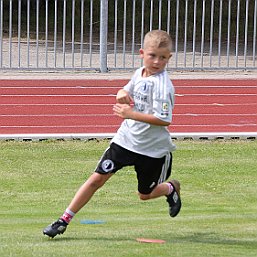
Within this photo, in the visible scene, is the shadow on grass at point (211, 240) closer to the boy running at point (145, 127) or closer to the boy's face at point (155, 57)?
the boy running at point (145, 127)

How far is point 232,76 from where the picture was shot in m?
23.5

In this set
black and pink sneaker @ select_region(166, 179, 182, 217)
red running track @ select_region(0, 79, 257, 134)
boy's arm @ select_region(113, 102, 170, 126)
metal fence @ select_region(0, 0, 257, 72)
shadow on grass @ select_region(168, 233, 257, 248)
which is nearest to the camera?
boy's arm @ select_region(113, 102, 170, 126)

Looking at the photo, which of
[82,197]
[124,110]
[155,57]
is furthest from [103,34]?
[124,110]

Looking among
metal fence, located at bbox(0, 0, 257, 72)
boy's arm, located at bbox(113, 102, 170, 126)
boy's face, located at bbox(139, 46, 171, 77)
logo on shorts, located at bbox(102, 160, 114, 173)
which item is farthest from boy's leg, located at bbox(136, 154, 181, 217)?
metal fence, located at bbox(0, 0, 257, 72)

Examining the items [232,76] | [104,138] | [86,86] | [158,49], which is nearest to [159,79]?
[158,49]

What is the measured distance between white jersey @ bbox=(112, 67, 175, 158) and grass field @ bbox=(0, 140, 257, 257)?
72 cm

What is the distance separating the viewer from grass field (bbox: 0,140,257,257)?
7.66m

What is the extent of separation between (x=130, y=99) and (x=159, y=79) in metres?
0.26

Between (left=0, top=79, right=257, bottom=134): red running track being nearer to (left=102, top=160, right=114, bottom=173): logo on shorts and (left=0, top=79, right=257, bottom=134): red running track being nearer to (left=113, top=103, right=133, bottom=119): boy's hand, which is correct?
(left=102, top=160, right=114, bottom=173): logo on shorts

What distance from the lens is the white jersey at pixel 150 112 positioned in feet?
25.2

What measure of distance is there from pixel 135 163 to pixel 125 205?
206 cm

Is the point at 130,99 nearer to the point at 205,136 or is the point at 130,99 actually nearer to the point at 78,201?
the point at 78,201

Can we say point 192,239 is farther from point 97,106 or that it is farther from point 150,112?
point 97,106

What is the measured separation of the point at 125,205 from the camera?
9.95m
